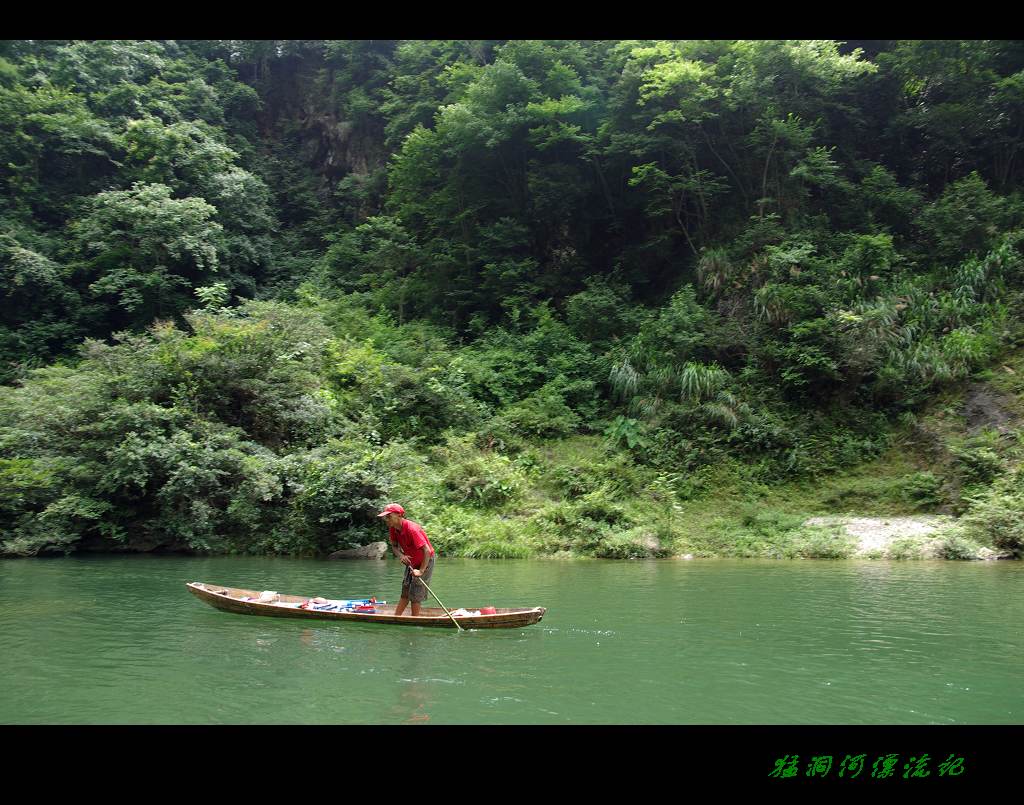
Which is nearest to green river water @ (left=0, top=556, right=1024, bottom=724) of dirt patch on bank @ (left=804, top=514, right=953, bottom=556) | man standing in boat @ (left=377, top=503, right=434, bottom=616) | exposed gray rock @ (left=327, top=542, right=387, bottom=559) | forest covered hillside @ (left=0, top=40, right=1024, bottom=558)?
man standing in boat @ (left=377, top=503, right=434, bottom=616)

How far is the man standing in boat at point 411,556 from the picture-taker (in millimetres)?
10453

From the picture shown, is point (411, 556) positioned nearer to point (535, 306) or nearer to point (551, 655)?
point (551, 655)

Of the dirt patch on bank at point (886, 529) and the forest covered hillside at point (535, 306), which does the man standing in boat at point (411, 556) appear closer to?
the forest covered hillside at point (535, 306)

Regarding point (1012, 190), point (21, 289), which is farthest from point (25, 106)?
point (1012, 190)

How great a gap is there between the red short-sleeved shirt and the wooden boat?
2.58 feet

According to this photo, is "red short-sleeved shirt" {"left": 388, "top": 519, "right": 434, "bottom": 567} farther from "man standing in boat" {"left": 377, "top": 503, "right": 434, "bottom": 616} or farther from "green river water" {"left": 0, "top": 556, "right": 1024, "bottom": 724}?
"green river water" {"left": 0, "top": 556, "right": 1024, "bottom": 724}

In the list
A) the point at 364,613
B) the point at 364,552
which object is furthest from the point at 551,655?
the point at 364,552

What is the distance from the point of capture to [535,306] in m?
29.6

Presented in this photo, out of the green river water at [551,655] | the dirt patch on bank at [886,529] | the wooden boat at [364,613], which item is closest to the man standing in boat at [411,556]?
the wooden boat at [364,613]

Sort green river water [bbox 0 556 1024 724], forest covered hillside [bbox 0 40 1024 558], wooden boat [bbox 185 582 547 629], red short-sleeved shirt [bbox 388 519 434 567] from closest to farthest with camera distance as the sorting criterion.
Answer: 1. green river water [bbox 0 556 1024 724]
2. wooden boat [bbox 185 582 547 629]
3. red short-sleeved shirt [bbox 388 519 434 567]
4. forest covered hillside [bbox 0 40 1024 558]

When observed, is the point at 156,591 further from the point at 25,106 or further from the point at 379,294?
the point at 25,106

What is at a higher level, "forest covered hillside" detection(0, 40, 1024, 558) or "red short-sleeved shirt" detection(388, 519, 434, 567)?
"forest covered hillside" detection(0, 40, 1024, 558)

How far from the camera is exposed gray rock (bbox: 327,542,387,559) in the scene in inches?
734

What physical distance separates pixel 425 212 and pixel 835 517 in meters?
20.7
